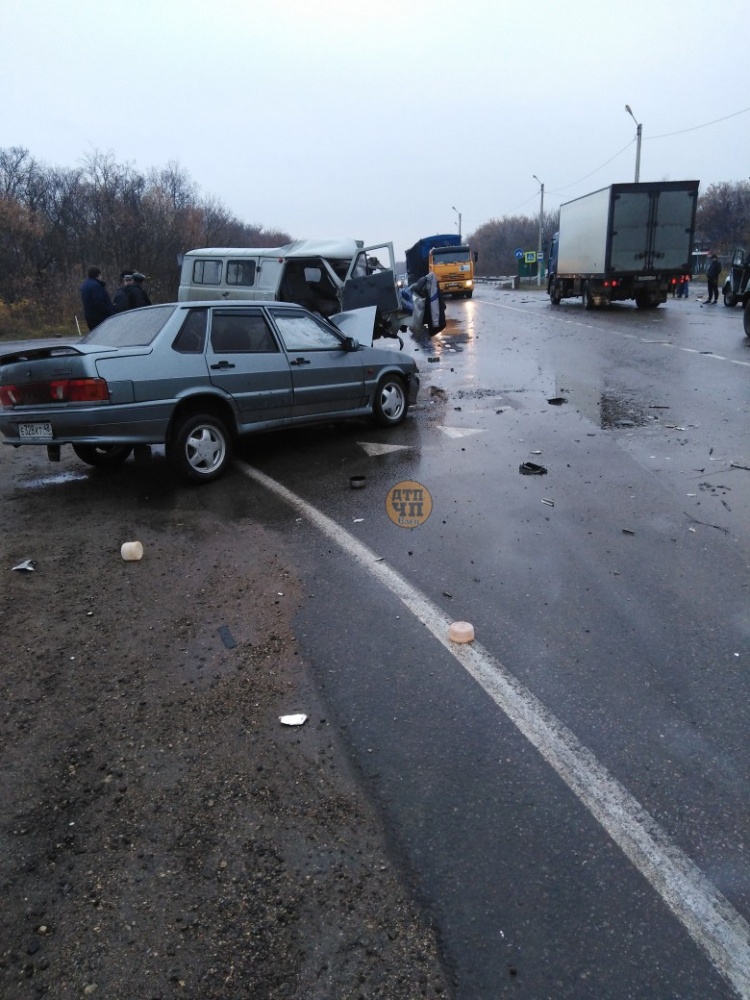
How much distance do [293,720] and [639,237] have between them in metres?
24.1

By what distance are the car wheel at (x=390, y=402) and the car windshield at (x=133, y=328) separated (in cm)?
283

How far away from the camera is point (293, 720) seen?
316 cm

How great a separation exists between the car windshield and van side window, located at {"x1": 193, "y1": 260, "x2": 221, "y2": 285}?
29.1ft

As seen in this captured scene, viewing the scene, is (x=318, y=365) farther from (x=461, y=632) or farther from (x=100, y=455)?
(x=461, y=632)

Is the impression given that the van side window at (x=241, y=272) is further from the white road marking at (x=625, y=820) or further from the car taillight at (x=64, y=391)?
the white road marking at (x=625, y=820)

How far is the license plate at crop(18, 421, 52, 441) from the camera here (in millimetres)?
6039

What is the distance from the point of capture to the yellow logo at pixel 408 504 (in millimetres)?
5688

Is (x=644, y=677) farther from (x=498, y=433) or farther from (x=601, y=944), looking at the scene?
(x=498, y=433)

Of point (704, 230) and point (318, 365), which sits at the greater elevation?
point (704, 230)

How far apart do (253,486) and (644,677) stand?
4310 mm

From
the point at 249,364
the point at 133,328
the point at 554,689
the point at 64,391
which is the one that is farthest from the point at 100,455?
the point at 554,689

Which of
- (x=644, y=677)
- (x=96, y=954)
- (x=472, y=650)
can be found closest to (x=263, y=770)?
(x=96, y=954)

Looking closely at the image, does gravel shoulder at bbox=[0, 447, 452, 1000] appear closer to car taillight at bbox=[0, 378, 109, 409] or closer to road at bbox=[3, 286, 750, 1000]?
road at bbox=[3, 286, 750, 1000]

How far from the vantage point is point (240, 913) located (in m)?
2.19
